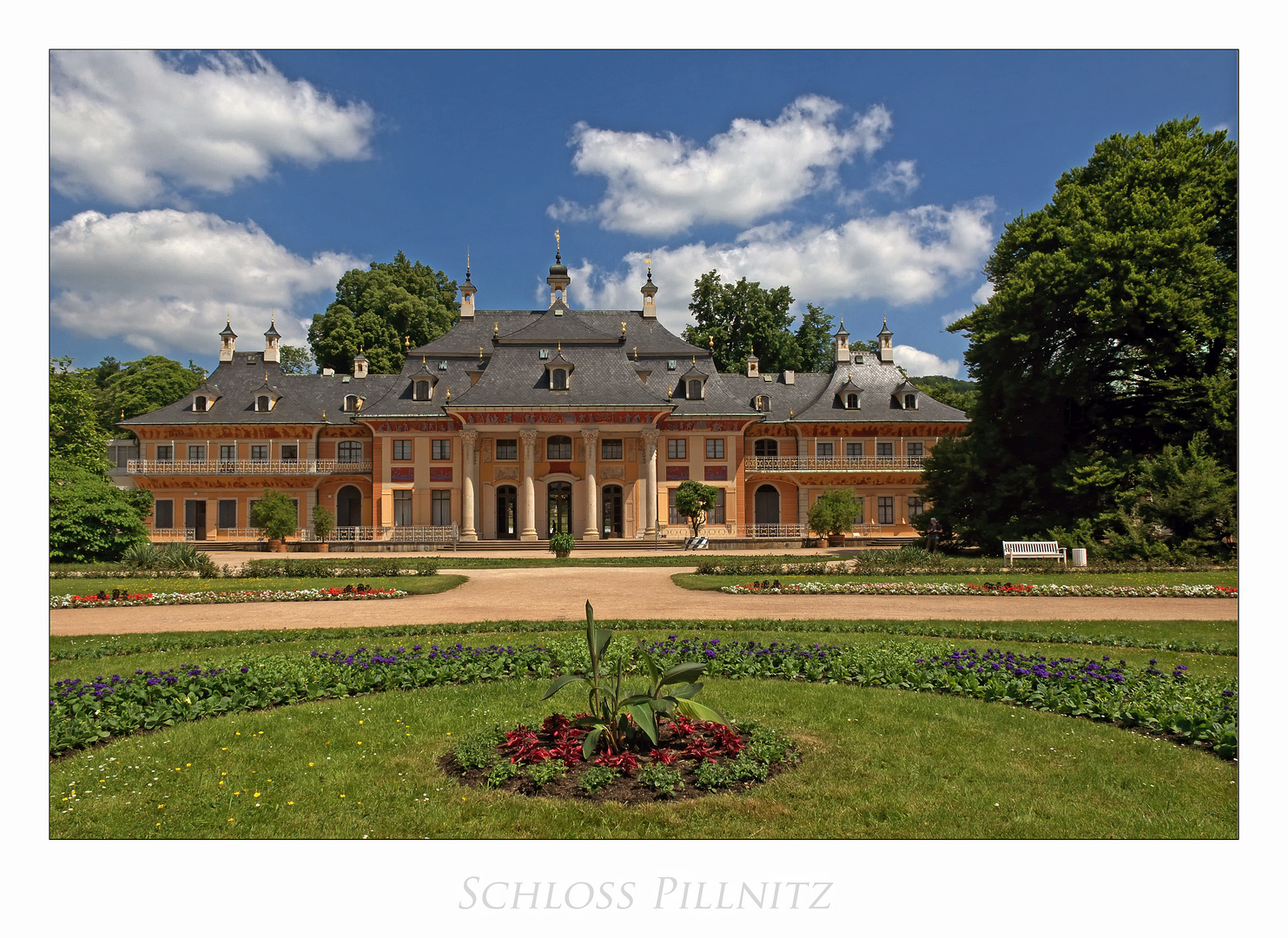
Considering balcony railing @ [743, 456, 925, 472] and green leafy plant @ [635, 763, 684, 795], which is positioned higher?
balcony railing @ [743, 456, 925, 472]

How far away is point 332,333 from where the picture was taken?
52281 mm

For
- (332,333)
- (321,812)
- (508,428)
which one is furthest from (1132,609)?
(332,333)

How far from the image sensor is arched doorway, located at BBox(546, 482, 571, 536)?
133ft

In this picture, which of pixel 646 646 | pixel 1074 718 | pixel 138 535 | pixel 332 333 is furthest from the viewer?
pixel 332 333

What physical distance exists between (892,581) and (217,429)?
39823 millimetres

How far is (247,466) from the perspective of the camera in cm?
4338

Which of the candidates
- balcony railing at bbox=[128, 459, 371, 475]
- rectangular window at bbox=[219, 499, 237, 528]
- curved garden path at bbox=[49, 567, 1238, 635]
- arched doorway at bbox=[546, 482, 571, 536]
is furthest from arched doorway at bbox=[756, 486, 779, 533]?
rectangular window at bbox=[219, 499, 237, 528]

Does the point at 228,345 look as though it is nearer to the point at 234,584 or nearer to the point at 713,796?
the point at 234,584

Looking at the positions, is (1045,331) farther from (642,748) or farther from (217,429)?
(217,429)

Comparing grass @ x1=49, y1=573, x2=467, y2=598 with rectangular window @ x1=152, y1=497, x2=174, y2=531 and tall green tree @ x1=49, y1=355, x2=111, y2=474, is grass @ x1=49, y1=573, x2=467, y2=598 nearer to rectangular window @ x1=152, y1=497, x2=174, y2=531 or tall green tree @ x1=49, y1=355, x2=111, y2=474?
tall green tree @ x1=49, y1=355, x2=111, y2=474

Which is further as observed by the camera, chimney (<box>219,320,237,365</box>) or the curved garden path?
chimney (<box>219,320,237,365</box>)

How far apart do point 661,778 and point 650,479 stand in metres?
34.3

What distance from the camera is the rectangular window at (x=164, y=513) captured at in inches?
1684

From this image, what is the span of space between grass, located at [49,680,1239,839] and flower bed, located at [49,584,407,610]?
10.6 metres
